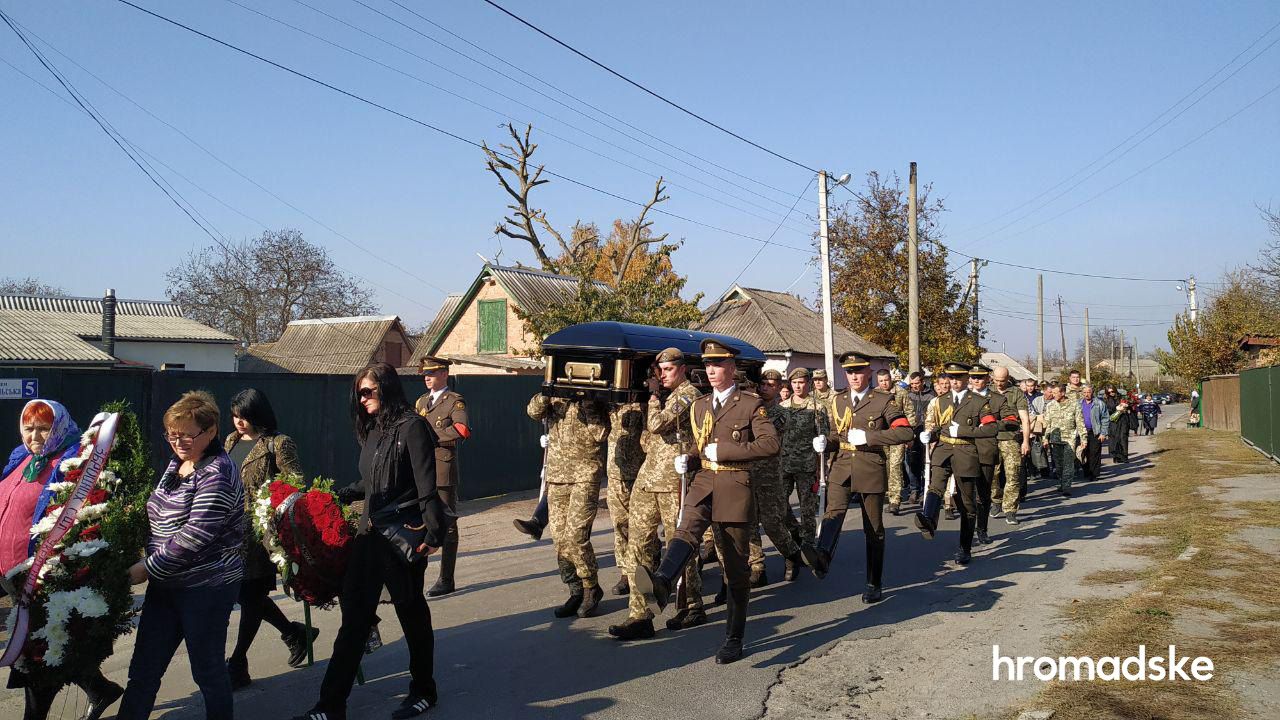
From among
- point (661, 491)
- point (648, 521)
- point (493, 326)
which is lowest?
point (648, 521)

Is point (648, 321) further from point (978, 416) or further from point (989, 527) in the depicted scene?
point (978, 416)

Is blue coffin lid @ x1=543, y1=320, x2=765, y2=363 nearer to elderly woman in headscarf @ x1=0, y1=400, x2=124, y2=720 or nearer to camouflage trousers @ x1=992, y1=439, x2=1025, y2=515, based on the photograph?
elderly woman in headscarf @ x1=0, y1=400, x2=124, y2=720

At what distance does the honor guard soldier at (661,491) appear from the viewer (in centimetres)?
660

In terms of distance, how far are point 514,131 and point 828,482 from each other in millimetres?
28310

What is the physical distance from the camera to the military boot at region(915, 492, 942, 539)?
896cm

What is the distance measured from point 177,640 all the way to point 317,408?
8926 millimetres

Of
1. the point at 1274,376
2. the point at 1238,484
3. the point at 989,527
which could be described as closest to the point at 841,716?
the point at 989,527

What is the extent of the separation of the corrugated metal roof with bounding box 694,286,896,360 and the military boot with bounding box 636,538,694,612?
27.1 metres

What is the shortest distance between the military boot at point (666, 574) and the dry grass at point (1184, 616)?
2.23m

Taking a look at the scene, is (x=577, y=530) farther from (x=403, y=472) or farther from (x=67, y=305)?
(x=67, y=305)

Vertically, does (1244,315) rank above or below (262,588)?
above

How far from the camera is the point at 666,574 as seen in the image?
19.8ft

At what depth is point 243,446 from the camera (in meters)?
5.97

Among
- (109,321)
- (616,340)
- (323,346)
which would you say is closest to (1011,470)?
(616,340)
